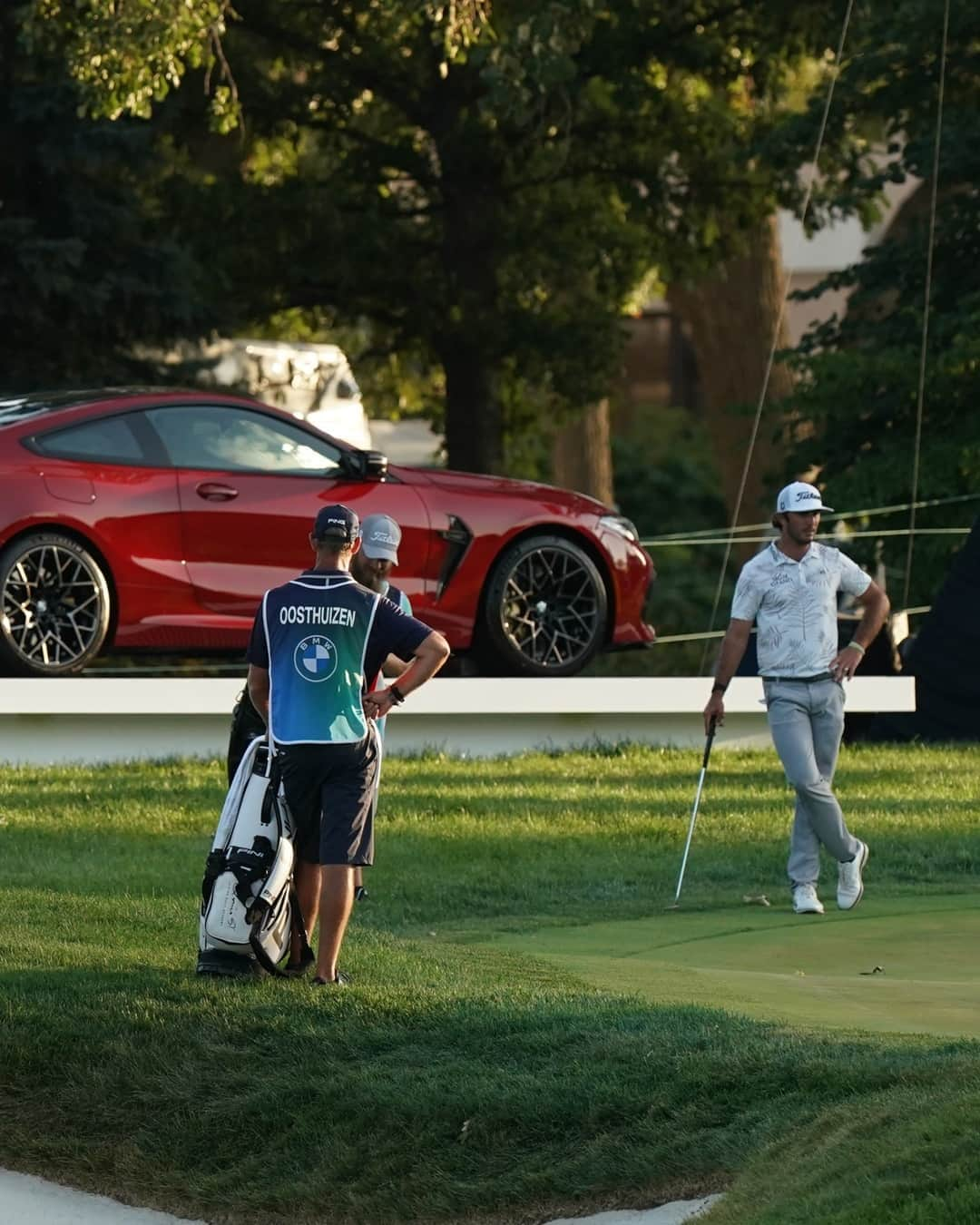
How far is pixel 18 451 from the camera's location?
13969 mm

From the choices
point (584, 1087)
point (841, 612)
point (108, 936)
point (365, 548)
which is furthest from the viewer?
point (841, 612)

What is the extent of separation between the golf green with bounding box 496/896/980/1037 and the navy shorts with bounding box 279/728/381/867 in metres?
1.23

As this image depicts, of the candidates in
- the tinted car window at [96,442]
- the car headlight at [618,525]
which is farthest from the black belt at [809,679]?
the tinted car window at [96,442]

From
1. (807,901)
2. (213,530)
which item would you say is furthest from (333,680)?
(213,530)

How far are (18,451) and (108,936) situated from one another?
14.8 feet

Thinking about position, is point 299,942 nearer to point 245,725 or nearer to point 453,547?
point 245,725

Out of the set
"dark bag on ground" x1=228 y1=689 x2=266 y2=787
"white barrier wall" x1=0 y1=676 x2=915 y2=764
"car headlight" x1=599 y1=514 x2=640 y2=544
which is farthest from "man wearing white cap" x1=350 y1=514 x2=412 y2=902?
"car headlight" x1=599 y1=514 x2=640 y2=544

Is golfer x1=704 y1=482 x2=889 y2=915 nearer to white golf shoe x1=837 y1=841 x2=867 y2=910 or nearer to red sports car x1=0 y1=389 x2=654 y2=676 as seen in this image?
Result: white golf shoe x1=837 y1=841 x2=867 y2=910

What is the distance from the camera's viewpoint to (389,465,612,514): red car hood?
49.4 ft

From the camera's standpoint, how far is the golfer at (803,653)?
1137 cm

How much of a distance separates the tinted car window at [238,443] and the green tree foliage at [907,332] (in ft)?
24.8

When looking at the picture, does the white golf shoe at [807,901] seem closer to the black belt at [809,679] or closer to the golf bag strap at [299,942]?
the black belt at [809,679]

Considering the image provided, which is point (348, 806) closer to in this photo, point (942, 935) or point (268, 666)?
point (268, 666)

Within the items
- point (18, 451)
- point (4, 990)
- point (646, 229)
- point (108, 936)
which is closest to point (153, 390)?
point (18, 451)
